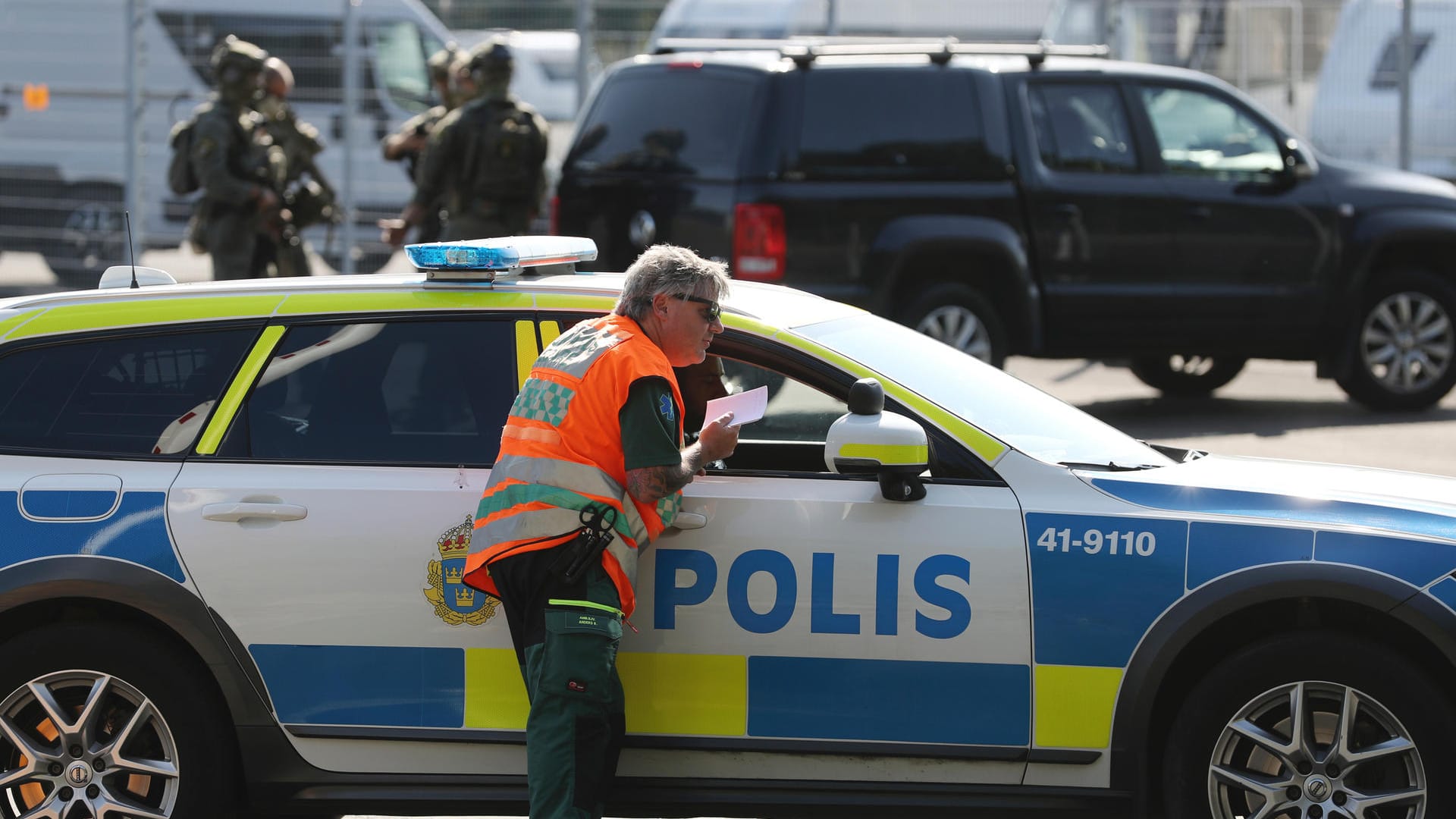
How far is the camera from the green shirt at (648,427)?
370 centimetres

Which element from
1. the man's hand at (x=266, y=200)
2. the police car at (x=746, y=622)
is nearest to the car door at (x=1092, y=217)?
the man's hand at (x=266, y=200)

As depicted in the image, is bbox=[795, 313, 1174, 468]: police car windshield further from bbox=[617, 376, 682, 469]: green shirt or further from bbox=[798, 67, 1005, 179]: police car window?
bbox=[798, 67, 1005, 179]: police car window

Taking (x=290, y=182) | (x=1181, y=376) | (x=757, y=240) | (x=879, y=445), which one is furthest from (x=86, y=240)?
(x=879, y=445)

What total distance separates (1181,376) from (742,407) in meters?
8.43

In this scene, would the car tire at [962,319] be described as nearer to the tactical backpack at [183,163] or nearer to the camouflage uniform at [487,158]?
the camouflage uniform at [487,158]

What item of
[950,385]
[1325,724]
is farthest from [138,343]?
[1325,724]

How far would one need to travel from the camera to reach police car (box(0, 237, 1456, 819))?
3.85 metres

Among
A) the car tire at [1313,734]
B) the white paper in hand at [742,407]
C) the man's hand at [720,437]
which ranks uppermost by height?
the white paper in hand at [742,407]

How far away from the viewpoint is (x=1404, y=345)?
10.6m

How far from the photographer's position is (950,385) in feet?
14.2

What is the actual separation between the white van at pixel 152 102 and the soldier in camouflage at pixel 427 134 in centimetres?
232

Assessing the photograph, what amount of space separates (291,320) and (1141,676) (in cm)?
215

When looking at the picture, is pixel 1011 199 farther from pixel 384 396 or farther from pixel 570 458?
pixel 570 458

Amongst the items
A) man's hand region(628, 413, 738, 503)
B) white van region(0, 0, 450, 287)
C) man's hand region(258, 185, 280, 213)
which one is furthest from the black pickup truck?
man's hand region(628, 413, 738, 503)
